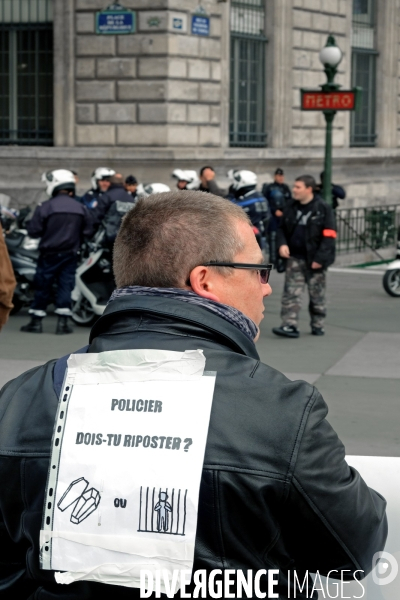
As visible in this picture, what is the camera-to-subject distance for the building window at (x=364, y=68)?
25.8m

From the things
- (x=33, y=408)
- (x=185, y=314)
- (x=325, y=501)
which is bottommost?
(x=325, y=501)

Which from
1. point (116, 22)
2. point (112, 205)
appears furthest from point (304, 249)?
point (116, 22)

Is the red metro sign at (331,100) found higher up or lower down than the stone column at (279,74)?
lower down

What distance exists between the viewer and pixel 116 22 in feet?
63.0

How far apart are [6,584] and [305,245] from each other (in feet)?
30.5

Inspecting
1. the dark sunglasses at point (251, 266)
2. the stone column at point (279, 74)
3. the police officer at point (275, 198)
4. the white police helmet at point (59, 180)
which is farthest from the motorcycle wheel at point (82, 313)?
the stone column at point (279, 74)

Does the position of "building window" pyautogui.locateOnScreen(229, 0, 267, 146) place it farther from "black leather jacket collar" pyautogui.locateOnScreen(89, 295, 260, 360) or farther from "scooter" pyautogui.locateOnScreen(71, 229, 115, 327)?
"black leather jacket collar" pyautogui.locateOnScreen(89, 295, 260, 360)

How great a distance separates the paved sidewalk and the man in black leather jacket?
475 cm

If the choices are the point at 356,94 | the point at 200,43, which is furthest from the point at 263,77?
the point at 356,94

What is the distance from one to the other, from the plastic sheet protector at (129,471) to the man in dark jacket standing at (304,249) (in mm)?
9235

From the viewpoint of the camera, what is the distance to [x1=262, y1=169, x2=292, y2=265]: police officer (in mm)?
18828

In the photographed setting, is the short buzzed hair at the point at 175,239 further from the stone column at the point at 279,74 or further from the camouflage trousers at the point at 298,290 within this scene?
the stone column at the point at 279,74

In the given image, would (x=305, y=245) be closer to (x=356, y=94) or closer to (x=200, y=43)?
(x=356, y=94)

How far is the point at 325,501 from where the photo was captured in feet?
6.43
